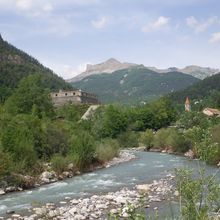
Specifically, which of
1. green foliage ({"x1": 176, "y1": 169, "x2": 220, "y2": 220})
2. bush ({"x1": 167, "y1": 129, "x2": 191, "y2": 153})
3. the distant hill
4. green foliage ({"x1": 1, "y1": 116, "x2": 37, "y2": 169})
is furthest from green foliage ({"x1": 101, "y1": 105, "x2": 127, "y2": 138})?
the distant hill

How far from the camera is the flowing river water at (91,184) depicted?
22.9m

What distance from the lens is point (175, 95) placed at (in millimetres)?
174750

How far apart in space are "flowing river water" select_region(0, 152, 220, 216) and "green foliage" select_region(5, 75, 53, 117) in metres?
25.8

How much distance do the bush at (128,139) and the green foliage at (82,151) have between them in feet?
96.4

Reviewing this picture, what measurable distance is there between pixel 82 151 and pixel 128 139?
3308 centimetres

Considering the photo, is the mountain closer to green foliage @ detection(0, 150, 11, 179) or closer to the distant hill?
the distant hill

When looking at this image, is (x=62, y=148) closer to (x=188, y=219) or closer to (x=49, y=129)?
(x=49, y=129)

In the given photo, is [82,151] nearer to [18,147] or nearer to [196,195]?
[18,147]

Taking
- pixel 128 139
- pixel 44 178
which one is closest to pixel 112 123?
pixel 128 139

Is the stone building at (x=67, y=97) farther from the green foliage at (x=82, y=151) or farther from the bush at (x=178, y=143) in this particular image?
the green foliage at (x=82, y=151)

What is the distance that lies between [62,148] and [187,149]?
19.7 m

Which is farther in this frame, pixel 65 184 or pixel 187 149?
pixel 187 149

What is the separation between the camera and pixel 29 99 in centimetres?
6303

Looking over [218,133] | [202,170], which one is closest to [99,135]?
[218,133]
